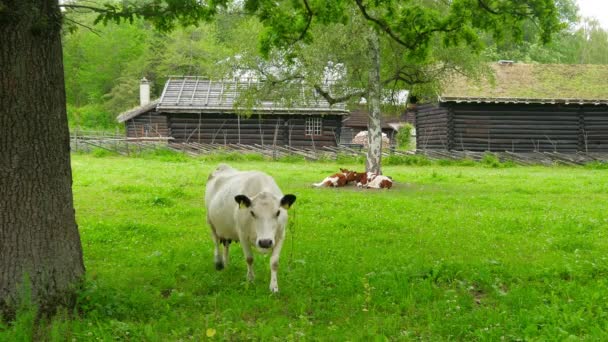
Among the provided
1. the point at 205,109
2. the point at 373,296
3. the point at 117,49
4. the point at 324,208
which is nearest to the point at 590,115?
the point at 205,109

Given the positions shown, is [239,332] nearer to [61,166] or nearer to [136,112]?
[61,166]

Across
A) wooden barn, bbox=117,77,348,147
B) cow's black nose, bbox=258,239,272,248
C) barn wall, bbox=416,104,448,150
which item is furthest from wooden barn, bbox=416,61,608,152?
cow's black nose, bbox=258,239,272,248

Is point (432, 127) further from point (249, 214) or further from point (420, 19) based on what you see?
point (249, 214)

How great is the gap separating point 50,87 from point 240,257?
411 centimetres

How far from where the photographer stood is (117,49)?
7800cm

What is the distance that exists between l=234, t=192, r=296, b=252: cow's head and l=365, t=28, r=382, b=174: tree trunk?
1379cm

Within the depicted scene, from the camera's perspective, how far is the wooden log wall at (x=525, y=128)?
35.8 meters

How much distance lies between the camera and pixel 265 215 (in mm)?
7746

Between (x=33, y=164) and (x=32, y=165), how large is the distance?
0.04 ft

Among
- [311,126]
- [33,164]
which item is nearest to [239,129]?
[311,126]

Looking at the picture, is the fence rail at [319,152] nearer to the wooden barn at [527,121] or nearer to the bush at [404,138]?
the wooden barn at [527,121]

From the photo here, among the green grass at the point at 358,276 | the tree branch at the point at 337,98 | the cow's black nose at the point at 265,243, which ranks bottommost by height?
the green grass at the point at 358,276

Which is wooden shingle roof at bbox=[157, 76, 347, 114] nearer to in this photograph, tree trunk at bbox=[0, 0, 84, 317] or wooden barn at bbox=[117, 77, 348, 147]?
wooden barn at bbox=[117, 77, 348, 147]

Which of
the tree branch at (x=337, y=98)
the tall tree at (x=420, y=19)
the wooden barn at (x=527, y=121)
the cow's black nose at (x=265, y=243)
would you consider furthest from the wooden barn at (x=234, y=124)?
the cow's black nose at (x=265, y=243)
